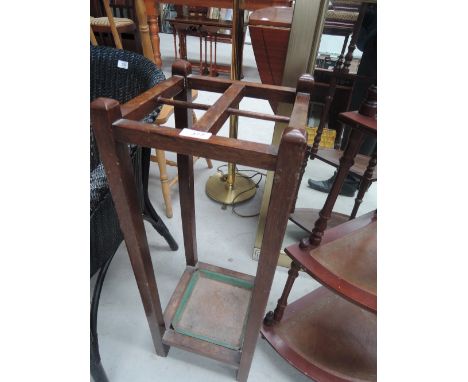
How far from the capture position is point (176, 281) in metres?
1.26

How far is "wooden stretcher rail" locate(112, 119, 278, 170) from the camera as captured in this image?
46 centimetres

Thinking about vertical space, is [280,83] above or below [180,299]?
above

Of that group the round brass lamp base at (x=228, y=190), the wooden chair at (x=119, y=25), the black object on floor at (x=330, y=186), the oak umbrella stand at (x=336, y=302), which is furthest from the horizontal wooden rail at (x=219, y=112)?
the wooden chair at (x=119, y=25)

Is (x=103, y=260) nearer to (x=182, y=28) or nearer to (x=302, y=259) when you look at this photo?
(x=302, y=259)

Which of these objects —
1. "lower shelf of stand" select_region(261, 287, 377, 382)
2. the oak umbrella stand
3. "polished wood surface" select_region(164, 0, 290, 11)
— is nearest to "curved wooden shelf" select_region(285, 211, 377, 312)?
the oak umbrella stand

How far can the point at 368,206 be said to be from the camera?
5.67 ft

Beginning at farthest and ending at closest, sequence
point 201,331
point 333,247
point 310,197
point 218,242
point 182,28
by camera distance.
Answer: point 182,28 → point 310,197 → point 218,242 → point 201,331 → point 333,247

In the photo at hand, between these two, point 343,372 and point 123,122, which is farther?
point 343,372

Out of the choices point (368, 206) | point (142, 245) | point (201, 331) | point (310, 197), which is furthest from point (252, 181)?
point (142, 245)

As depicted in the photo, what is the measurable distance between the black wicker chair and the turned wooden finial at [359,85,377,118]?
478mm

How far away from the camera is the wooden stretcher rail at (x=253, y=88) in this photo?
70 centimetres

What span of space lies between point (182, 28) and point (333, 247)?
315cm

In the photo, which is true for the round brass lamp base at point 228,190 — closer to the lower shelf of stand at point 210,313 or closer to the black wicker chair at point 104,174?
the black wicker chair at point 104,174

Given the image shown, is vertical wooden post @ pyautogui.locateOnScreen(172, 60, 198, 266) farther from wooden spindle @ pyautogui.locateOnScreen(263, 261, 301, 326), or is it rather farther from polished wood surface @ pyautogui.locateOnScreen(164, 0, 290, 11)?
polished wood surface @ pyautogui.locateOnScreen(164, 0, 290, 11)
